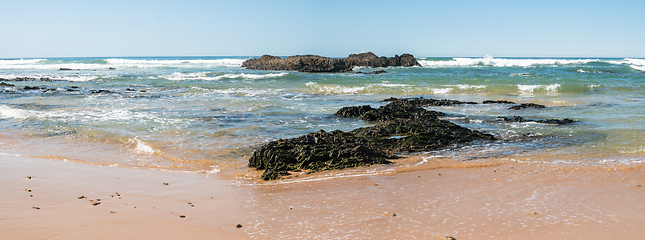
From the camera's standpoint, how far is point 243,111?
12.5 meters

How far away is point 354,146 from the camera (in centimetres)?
617

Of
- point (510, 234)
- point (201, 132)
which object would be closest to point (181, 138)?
point (201, 132)

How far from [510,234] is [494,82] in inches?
883

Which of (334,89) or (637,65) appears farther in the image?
(637,65)

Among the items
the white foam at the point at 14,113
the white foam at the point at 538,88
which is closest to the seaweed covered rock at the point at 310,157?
the white foam at the point at 14,113

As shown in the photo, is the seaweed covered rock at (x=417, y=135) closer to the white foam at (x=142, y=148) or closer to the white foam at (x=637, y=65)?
the white foam at (x=142, y=148)

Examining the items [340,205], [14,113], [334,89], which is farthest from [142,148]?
[334,89]

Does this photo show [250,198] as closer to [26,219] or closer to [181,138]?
[26,219]

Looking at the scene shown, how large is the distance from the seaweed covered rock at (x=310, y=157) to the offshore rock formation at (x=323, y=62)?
37.3 metres

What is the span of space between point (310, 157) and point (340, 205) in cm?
183

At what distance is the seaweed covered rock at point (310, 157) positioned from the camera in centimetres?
563

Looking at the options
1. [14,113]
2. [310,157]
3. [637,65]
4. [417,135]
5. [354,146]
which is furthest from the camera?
[637,65]

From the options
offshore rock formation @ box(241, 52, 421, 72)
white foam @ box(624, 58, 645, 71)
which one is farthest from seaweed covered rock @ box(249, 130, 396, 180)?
white foam @ box(624, 58, 645, 71)

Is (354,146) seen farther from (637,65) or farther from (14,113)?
(637,65)
